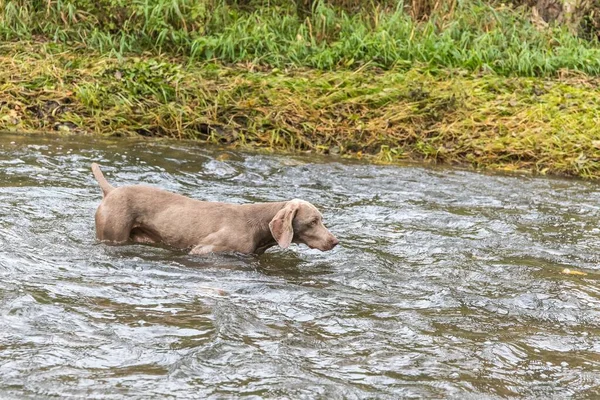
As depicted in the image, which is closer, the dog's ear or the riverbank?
the dog's ear

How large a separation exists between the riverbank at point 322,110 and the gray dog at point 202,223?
498cm

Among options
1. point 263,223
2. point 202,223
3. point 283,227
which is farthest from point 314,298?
point 202,223

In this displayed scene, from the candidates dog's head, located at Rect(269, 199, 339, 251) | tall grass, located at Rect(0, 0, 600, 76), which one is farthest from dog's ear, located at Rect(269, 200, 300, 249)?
tall grass, located at Rect(0, 0, 600, 76)

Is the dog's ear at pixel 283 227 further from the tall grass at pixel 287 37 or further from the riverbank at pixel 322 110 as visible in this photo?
the tall grass at pixel 287 37

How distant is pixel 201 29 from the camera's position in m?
16.0

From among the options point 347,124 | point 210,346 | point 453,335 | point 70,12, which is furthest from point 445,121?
point 210,346

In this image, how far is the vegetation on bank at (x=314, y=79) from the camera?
1328cm

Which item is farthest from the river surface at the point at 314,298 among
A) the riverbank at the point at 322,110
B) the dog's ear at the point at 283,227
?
the riverbank at the point at 322,110

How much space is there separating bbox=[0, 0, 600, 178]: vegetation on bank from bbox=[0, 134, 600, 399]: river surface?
6.89 ft

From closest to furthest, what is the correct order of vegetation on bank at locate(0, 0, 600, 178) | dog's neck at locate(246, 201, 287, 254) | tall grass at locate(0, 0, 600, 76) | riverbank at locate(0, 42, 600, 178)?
dog's neck at locate(246, 201, 287, 254) → riverbank at locate(0, 42, 600, 178) → vegetation on bank at locate(0, 0, 600, 178) → tall grass at locate(0, 0, 600, 76)

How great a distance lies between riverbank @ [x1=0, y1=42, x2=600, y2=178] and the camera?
13117mm

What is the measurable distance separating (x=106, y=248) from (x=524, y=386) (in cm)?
383

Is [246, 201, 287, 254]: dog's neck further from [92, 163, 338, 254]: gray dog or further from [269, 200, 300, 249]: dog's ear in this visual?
[269, 200, 300, 249]: dog's ear

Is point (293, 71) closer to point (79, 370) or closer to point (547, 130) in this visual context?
point (547, 130)
